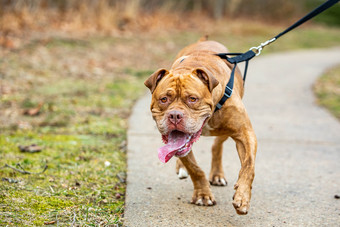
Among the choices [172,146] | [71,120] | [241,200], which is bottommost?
[71,120]

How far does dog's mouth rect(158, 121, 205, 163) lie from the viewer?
3508mm

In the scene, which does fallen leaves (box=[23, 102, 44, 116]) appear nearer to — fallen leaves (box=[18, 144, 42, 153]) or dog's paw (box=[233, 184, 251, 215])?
fallen leaves (box=[18, 144, 42, 153])

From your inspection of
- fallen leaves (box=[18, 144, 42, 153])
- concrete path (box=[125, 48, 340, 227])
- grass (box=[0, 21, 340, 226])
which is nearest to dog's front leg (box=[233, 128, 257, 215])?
concrete path (box=[125, 48, 340, 227])

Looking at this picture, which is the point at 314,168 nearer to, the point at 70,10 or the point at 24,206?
the point at 24,206

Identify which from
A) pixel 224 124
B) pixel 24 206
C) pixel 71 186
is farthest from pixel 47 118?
pixel 224 124

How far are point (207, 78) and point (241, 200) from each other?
1.01 m

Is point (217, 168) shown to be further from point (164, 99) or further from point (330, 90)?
point (330, 90)

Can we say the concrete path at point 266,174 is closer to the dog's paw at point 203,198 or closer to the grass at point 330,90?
the dog's paw at point 203,198

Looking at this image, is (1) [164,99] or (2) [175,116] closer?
(2) [175,116]

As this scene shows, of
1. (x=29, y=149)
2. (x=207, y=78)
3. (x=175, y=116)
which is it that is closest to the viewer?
(x=175, y=116)

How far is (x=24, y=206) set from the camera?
3.73 m

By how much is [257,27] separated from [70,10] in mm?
9244

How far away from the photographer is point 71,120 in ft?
22.3

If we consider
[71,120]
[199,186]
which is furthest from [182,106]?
[71,120]
